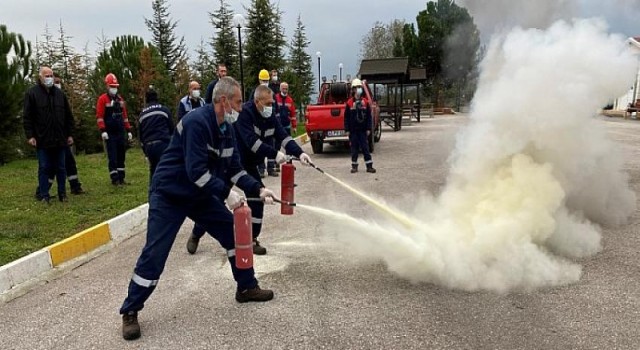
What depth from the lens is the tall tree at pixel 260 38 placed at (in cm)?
2531

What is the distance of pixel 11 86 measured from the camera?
11.9 m

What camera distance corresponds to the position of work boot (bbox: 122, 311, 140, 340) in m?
3.40

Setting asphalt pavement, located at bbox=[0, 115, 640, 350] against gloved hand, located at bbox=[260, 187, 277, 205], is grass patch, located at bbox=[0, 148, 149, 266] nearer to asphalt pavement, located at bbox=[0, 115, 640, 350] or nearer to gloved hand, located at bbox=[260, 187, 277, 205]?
asphalt pavement, located at bbox=[0, 115, 640, 350]

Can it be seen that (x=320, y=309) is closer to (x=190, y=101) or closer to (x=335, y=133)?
(x=190, y=101)

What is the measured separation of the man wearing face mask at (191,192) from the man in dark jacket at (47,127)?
4306 mm

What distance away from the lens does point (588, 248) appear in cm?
500

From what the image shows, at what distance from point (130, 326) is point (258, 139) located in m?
2.49

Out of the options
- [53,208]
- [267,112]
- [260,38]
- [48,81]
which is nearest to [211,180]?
[267,112]

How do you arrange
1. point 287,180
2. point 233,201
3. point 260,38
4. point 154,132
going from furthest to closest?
point 260,38
point 154,132
point 287,180
point 233,201

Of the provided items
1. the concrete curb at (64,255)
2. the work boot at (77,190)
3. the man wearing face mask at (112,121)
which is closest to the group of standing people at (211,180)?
the concrete curb at (64,255)

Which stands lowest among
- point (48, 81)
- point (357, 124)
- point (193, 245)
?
point (193, 245)

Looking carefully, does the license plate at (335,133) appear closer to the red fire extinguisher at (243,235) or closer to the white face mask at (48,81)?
the white face mask at (48,81)

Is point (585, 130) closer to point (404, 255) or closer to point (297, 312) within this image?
point (404, 255)

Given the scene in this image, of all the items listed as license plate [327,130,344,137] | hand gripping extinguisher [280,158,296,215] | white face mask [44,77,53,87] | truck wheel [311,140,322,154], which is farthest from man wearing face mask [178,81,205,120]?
truck wheel [311,140,322,154]
